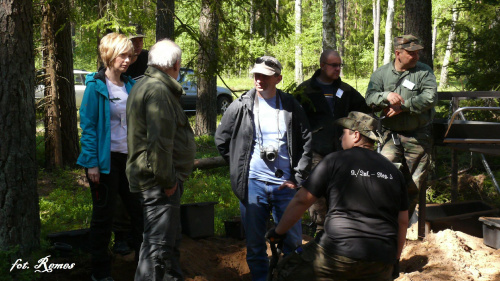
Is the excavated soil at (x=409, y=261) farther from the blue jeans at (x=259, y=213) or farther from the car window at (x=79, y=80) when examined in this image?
the car window at (x=79, y=80)

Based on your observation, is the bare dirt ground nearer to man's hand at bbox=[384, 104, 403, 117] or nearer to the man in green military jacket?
the man in green military jacket

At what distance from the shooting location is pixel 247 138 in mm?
4863

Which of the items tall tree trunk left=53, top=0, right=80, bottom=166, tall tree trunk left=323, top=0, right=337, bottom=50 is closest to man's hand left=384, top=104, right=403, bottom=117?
tall tree trunk left=53, top=0, right=80, bottom=166

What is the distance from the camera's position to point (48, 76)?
357 inches

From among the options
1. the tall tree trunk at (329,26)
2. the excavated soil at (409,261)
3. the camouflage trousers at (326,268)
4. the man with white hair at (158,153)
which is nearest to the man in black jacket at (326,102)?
the excavated soil at (409,261)

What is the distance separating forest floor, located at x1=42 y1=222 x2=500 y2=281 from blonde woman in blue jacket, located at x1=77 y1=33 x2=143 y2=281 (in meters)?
0.56

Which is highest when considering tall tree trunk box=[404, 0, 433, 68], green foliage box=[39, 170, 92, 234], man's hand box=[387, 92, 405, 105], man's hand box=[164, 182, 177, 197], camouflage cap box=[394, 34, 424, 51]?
tall tree trunk box=[404, 0, 433, 68]

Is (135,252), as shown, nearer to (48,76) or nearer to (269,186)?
(269,186)

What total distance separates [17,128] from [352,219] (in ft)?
9.80

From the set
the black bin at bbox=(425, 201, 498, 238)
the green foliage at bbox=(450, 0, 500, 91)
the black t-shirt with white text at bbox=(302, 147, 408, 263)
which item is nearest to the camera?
the black t-shirt with white text at bbox=(302, 147, 408, 263)

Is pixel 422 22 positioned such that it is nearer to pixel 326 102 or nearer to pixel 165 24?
pixel 326 102

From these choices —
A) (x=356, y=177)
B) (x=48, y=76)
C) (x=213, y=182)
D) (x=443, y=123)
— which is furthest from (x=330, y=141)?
(x=48, y=76)

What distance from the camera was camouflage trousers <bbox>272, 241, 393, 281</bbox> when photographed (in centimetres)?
347

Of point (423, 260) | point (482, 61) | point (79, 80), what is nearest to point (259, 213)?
point (423, 260)
